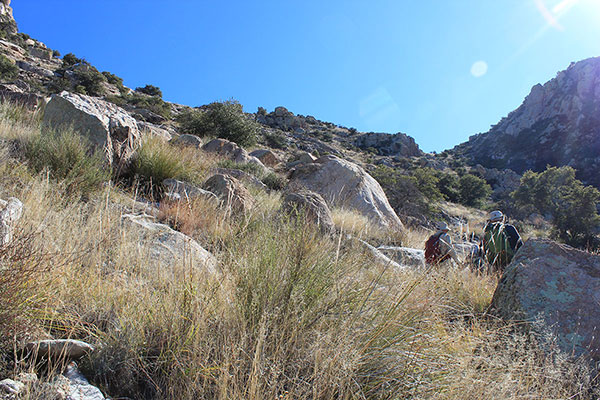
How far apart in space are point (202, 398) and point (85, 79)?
32.9 metres

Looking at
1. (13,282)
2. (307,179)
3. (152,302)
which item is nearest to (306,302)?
(152,302)

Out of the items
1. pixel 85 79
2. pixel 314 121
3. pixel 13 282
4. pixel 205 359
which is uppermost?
pixel 314 121

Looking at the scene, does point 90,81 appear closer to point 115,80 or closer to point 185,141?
point 115,80

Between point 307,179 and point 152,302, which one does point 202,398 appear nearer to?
point 152,302

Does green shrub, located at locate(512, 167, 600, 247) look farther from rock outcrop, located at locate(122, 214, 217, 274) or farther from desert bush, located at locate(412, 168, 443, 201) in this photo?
rock outcrop, located at locate(122, 214, 217, 274)

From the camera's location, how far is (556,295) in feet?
8.64

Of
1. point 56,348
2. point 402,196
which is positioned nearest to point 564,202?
point 402,196

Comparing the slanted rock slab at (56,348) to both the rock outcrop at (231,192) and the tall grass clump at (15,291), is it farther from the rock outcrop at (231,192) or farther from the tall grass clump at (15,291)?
the rock outcrop at (231,192)

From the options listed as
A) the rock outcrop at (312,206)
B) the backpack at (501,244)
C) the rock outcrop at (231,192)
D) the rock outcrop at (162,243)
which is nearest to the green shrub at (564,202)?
the backpack at (501,244)

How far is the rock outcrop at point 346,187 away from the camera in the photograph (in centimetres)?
855

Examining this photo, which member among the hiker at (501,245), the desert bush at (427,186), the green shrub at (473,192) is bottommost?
the hiker at (501,245)

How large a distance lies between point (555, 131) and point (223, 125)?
6656 cm

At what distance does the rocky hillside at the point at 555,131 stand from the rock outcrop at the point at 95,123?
58.4 m

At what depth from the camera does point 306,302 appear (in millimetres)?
1737
